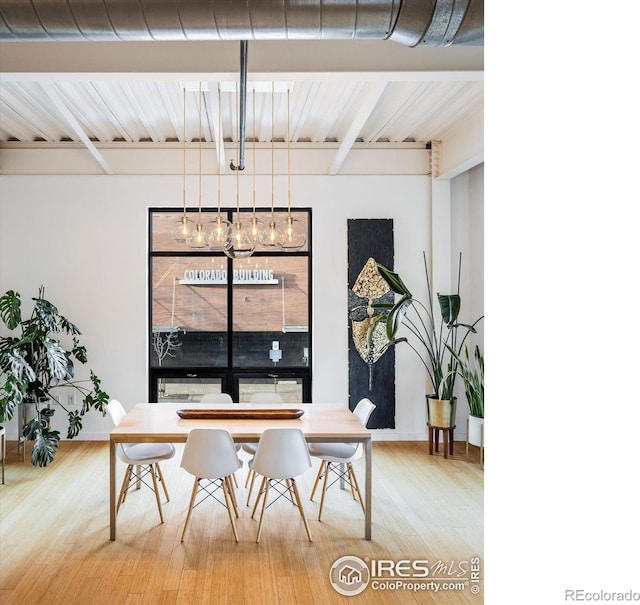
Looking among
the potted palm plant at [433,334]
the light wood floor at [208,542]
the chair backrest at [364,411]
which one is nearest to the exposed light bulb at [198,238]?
the chair backrest at [364,411]

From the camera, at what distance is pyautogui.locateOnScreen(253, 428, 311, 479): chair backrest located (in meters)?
3.36

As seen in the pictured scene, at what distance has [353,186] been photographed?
629 cm

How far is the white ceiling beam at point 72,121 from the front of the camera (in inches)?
170

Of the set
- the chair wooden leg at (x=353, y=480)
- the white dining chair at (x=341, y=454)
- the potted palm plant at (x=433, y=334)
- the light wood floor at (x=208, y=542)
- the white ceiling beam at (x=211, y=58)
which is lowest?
the light wood floor at (x=208, y=542)

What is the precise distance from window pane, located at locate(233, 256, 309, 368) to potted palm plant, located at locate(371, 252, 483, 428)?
3.38 feet

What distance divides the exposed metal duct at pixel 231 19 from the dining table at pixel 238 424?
2338 millimetres

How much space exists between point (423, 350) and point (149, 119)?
3843mm

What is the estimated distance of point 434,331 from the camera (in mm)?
6141

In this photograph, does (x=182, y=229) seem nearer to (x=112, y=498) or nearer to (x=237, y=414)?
(x=237, y=414)

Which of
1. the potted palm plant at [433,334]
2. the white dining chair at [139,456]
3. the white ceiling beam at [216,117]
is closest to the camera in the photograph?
the white dining chair at [139,456]

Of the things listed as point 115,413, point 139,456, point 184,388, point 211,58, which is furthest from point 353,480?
point 211,58

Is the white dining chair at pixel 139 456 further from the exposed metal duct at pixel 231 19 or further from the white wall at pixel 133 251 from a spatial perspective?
the exposed metal duct at pixel 231 19

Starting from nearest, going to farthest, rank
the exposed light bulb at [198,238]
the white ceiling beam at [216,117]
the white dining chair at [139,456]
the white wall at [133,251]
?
1. the white dining chair at [139,456]
2. the exposed light bulb at [198,238]
3. the white ceiling beam at [216,117]
4. the white wall at [133,251]
